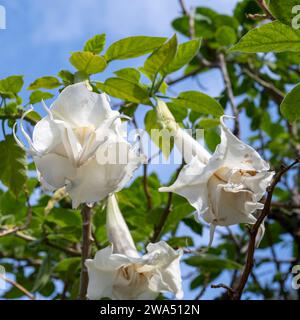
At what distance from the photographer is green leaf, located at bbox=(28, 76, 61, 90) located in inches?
50.8

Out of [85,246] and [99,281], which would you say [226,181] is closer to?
[99,281]

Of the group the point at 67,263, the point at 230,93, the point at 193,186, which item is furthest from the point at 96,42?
the point at 230,93

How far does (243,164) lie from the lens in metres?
1.05

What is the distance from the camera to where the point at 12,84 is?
1.34 m

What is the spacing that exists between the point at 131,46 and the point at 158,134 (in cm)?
19

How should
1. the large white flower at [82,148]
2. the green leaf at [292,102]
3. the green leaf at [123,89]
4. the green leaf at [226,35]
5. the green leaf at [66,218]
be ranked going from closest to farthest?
the large white flower at [82,148], the green leaf at [292,102], the green leaf at [123,89], the green leaf at [66,218], the green leaf at [226,35]

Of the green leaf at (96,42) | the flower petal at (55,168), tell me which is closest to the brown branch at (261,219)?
the flower petal at (55,168)

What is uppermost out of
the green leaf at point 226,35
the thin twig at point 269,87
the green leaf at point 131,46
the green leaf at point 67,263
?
the green leaf at point 131,46

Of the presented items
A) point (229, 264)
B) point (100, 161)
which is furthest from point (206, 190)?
point (229, 264)

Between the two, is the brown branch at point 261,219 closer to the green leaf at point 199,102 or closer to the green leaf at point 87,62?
the green leaf at point 199,102

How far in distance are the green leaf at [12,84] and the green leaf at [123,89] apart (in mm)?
184

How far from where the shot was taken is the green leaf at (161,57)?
4.19ft

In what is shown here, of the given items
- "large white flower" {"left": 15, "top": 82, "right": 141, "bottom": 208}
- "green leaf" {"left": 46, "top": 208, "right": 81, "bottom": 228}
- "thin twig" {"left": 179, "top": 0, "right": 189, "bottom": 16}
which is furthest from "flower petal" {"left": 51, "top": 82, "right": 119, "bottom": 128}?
"thin twig" {"left": 179, "top": 0, "right": 189, "bottom": 16}
